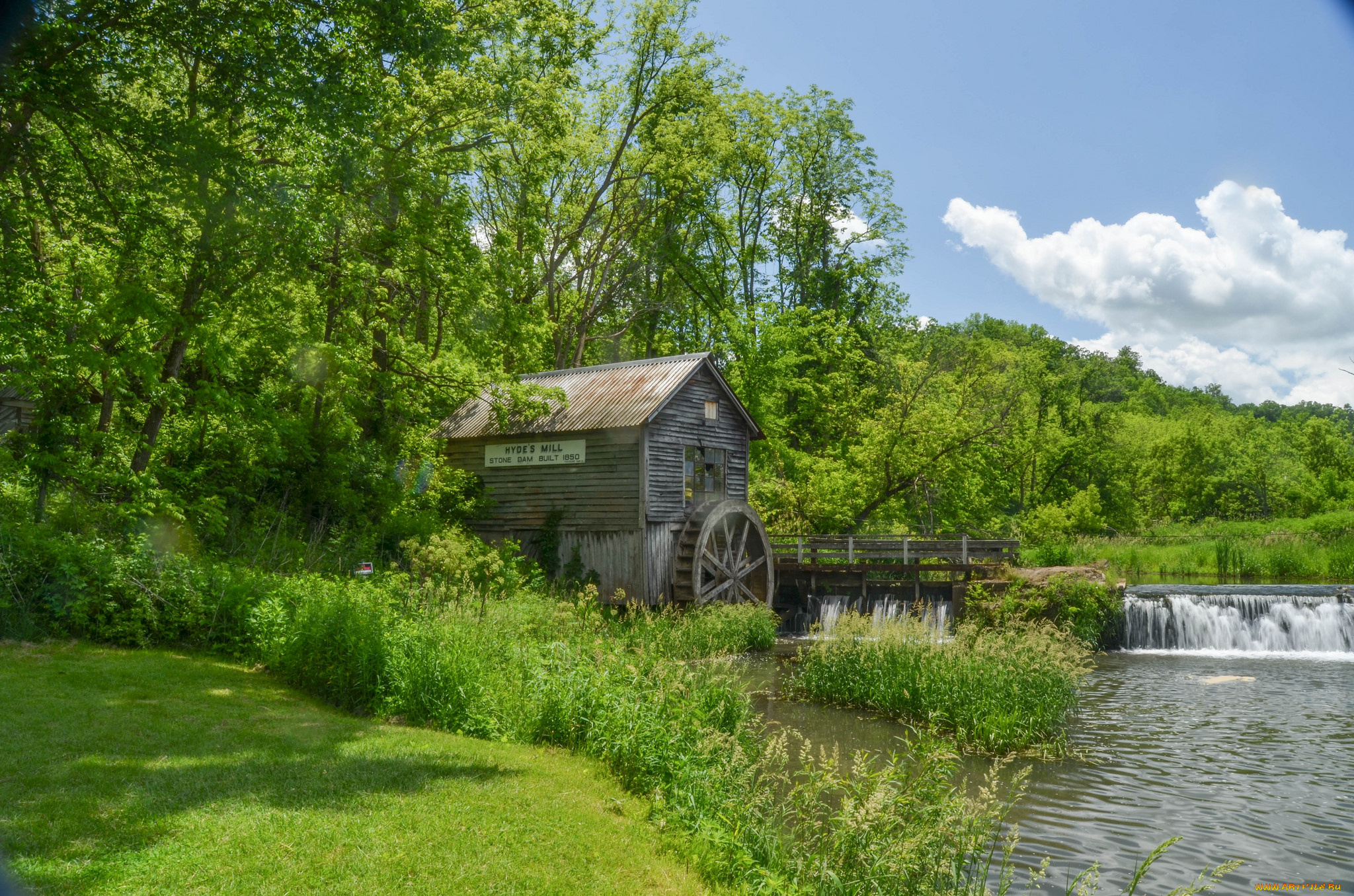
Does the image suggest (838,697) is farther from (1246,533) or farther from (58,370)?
(1246,533)

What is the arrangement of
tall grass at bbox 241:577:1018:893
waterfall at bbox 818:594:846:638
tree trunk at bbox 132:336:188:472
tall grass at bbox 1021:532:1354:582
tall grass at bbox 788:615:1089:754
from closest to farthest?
tall grass at bbox 241:577:1018:893 < tall grass at bbox 788:615:1089:754 < tree trunk at bbox 132:336:188:472 < waterfall at bbox 818:594:846:638 < tall grass at bbox 1021:532:1354:582

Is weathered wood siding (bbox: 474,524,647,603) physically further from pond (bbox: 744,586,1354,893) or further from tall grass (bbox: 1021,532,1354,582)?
tall grass (bbox: 1021,532,1354,582)

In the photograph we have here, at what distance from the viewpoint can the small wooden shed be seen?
19328mm

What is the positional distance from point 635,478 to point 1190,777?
12.1 metres

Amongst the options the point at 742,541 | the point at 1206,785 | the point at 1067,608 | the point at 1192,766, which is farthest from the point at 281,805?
the point at 1067,608

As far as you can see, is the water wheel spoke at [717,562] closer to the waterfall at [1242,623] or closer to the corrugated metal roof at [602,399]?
the corrugated metal roof at [602,399]

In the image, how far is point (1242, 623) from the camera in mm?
20062

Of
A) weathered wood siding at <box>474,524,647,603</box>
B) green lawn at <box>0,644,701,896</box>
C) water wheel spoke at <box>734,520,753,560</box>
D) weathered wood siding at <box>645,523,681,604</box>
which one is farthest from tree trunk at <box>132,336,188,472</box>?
water wheel spoke at <box>734,520,753,560</box>

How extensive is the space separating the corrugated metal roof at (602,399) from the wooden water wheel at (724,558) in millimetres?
2773

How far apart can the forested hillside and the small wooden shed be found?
1.13 metres

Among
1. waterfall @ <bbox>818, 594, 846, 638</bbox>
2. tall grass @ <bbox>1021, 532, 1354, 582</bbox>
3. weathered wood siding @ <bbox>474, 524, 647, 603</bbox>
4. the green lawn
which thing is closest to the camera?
the green lawn

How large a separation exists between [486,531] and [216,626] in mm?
10884

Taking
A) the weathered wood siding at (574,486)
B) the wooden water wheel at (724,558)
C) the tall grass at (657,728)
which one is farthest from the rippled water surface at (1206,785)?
the weathered wood siding at (574,486)

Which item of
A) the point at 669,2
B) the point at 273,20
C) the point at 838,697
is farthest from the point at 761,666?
the point at 669,2
